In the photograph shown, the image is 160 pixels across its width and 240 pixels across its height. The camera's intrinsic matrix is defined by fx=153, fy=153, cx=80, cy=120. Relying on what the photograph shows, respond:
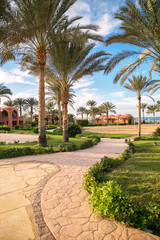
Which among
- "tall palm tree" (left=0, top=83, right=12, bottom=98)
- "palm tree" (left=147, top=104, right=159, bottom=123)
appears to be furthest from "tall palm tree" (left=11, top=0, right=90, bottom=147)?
"palm tree" (left=147, top=104, right=159, bottom=123)

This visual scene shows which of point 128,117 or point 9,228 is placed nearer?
point 9,228

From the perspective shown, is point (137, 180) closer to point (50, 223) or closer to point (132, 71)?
point (50, 223)

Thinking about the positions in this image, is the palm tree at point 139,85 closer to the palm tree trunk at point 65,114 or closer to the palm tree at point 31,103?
the palm tree trunk at point 65,114

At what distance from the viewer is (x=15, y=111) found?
35.8m

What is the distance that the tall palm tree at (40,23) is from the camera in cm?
726

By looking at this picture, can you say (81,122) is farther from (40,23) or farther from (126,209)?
(126,209)

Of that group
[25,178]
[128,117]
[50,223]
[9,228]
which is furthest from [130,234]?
[128,117]

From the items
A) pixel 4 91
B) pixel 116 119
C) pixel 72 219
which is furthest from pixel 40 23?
pixel 116 119

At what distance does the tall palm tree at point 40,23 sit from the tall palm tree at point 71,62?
99 cm

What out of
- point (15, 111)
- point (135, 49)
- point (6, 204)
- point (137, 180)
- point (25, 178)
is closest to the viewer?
point (6, 204)

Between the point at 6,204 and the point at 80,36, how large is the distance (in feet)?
27.1

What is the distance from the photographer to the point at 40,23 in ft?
25.0

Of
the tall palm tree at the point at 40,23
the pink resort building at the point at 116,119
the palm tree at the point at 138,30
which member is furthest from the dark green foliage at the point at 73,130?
the pink resort building at the point at 116,119

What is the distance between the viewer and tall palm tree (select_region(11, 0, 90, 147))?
23.8 ft
